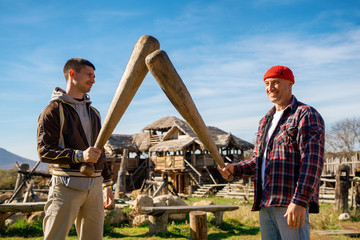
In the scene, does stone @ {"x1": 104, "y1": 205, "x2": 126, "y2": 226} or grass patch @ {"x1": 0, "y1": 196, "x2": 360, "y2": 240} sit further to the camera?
stone @ {"x1": 104, "y1": 205, "x2": 126, "y2": 226}

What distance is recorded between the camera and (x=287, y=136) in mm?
2223

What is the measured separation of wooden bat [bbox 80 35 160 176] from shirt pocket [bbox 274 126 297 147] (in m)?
1.15

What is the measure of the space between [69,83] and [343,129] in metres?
42.3

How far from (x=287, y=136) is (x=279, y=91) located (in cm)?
40

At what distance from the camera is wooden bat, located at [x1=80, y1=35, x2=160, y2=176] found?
2.19m

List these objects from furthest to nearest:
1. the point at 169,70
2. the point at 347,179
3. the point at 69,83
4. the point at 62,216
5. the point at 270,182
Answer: the point at 347,179
the point at 69,83
the point at 62,216
the point at 270,182
the point at 169,70

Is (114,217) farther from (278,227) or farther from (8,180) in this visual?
(8,180)

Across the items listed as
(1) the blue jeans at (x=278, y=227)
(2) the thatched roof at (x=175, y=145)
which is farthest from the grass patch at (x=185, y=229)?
(2) the thatched roof at (x=175, y=145)

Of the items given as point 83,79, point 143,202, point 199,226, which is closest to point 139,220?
point 143,202

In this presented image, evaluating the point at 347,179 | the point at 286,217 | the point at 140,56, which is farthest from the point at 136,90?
the point at 347,179

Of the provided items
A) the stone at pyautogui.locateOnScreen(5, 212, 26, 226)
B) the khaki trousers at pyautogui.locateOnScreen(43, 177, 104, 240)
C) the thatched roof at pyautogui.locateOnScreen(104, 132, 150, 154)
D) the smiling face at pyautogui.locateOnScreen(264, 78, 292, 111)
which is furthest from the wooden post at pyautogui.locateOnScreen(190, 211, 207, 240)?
the thatched roof at pyautogui.locateOnScreen(104, 132, 150, 154)

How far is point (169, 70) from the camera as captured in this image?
211 cm

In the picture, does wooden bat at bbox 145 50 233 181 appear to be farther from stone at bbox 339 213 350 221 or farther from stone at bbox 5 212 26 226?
stone at bbox 339 213 350 221

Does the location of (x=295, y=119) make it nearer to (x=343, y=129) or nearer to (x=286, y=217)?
(x=286, y=217)
